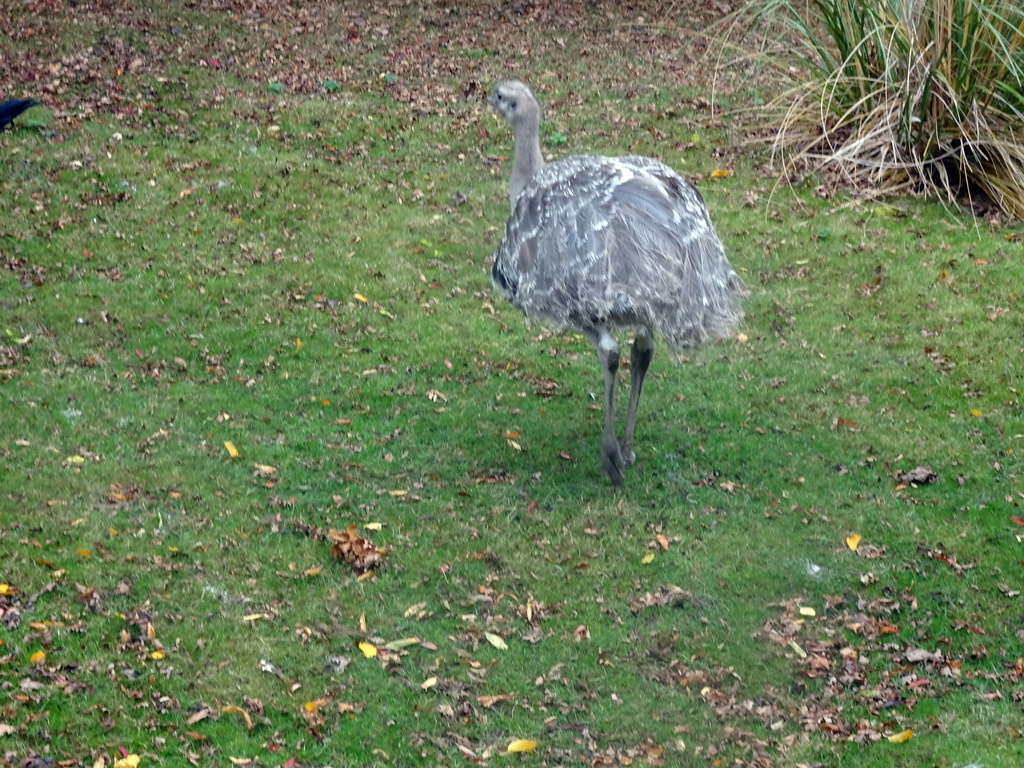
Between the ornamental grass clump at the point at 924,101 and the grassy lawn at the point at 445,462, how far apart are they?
0.53 metres

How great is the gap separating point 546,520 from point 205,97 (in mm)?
8501

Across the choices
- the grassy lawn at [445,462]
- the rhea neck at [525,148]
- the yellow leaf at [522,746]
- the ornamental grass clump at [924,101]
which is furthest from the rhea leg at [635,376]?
the ornamental grass clump at [924,101]

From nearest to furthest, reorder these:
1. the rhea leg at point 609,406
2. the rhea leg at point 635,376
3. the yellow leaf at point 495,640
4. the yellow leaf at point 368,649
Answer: the yellow leaf at point 368,649
the yellow leaf at point 495,640
the rhea leg at point 609,406
the rhea leg at point 635,376

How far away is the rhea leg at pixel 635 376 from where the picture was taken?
26.8 feet

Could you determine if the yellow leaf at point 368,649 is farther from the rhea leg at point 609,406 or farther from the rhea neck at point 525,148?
the rhea neck at point 525,148

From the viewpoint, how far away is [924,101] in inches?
474

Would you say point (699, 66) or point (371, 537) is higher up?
point (699, 66)

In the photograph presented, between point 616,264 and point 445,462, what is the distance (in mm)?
1995

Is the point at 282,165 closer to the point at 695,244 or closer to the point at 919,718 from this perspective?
the point at 695,244

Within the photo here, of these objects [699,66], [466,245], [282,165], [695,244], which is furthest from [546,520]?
[699,66]

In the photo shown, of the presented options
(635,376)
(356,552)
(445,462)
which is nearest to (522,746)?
(356,552)

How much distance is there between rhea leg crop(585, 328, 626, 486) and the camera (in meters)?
7.67

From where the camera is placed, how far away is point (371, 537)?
24.6 ft

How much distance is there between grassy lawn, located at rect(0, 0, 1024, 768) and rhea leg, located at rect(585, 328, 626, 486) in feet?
0.45
